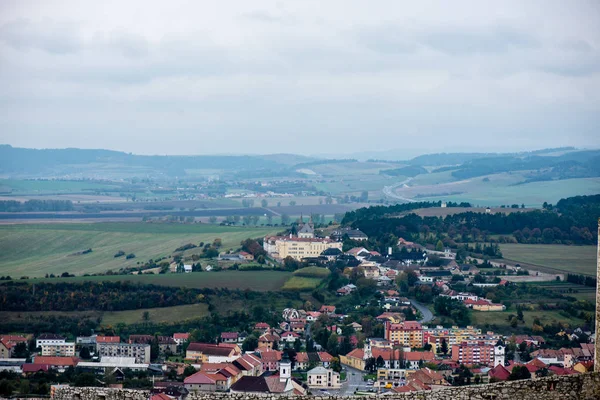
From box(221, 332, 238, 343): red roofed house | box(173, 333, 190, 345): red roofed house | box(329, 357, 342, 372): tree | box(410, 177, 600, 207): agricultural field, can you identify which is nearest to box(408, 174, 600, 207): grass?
box(410, 177, 600, 207): agricultural field

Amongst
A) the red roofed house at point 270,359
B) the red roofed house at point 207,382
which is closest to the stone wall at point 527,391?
the red roofed house at point 207,382

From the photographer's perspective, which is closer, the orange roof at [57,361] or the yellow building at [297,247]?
the orange roof at [57,361]

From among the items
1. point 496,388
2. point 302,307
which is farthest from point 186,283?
point 496,388

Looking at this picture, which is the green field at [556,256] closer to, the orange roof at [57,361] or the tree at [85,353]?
the tree at [85,353]

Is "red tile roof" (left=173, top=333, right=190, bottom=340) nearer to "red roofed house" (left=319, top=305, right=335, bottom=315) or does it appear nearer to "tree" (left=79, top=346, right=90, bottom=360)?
"tree" (left=79, top=346, right=90, bottom=360)

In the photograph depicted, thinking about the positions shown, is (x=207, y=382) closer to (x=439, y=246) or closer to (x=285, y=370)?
(x=285, y=370)

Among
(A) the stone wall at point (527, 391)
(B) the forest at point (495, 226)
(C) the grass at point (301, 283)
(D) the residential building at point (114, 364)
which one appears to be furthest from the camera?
(B) the forest at point (495, 226)

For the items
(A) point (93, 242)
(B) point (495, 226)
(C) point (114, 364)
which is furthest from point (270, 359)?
(A) point (93, 242)
